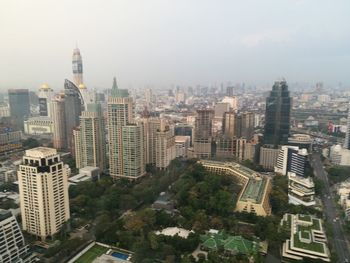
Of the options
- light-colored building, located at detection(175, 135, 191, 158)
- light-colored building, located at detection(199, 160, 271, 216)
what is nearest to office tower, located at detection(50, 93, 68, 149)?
light-colored building, located at detection(175, 135, 191, 158)

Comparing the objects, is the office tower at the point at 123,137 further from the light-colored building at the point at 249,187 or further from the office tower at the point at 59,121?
the office tower at the point at 59,121

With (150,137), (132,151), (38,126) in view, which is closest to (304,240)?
(132,151)

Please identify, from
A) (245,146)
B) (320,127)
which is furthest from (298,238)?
(320,127)

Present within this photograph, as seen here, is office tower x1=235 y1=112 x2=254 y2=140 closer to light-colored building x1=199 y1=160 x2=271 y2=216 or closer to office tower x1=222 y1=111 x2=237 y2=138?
office tower x1=222 y1=111 x2=237 y2=138

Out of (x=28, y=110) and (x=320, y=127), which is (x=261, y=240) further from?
(x=28, y=110)

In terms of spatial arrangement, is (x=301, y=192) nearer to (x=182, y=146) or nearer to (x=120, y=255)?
(x=120, y=255)

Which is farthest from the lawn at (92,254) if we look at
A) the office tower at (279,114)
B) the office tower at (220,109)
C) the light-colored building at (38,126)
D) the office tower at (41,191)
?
the office tower at (220,109)

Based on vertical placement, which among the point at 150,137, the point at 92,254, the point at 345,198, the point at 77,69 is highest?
→ the point at 77,69
